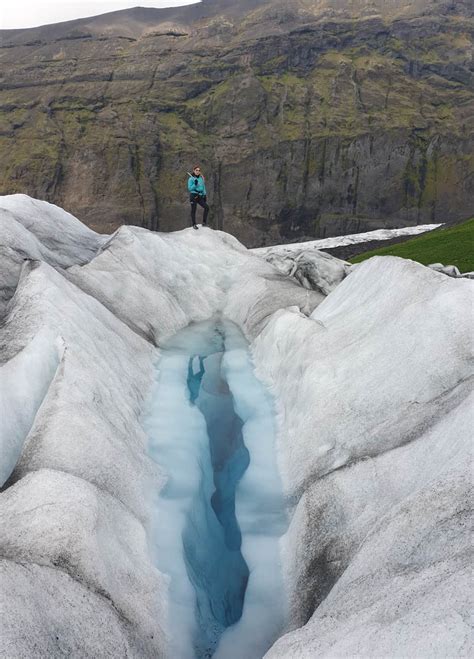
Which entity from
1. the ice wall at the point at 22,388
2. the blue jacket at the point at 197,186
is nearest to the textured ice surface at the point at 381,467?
the ice wall at the point at 22,388

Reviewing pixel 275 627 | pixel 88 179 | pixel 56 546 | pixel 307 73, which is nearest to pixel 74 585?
pixel 56 546

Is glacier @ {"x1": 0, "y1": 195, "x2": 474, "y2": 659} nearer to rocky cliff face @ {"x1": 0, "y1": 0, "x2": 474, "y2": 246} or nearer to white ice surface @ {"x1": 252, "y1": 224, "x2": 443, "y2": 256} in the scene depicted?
white ice surface @ {"x1": 252, "y1": 224, "x2": 443, "y2": 256}

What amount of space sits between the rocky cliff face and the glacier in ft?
403

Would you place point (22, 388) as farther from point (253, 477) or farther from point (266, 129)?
point (266, 129)

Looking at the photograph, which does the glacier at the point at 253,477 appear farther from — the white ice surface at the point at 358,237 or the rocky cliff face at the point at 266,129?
the rocky cliff face at the point at 266,129

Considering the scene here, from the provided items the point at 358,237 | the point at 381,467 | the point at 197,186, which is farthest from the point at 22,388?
the point at 358,237

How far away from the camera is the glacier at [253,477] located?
744 centimetres

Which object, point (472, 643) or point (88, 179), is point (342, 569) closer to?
point (472, 643)

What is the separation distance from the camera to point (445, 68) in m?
158

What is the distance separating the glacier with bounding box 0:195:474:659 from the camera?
24.4ft

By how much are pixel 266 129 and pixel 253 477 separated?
478 feet

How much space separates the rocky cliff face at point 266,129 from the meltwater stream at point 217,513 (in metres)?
122

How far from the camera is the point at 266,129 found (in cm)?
14812

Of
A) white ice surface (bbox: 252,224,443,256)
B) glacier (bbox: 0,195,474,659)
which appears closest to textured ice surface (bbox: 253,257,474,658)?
glacier (bbox: 0,195,474,659)
